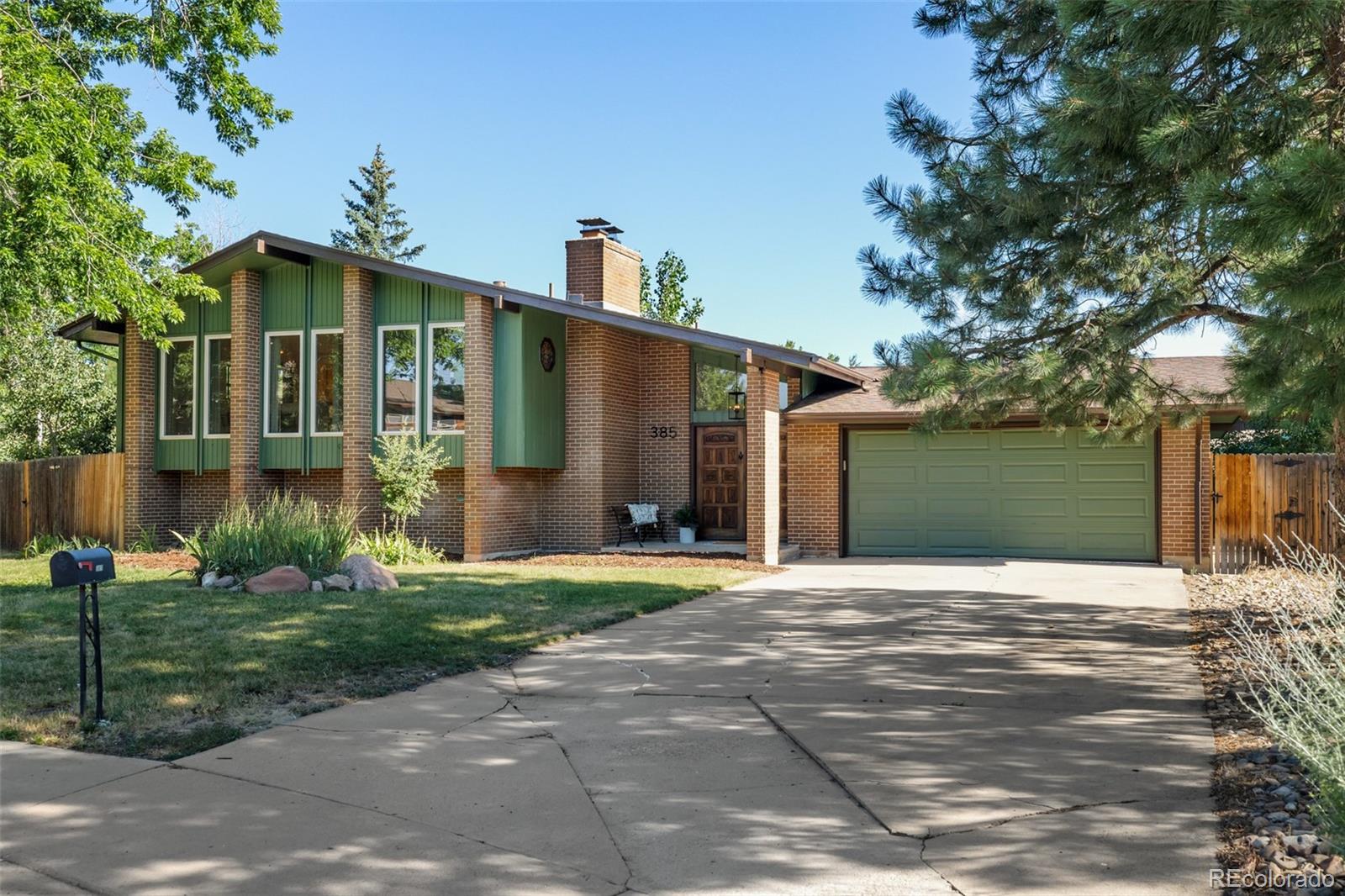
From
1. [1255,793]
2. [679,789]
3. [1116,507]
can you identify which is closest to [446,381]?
[1116,507]

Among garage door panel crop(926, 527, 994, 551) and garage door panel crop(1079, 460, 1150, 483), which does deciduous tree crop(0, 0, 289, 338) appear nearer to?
garage door panel crop(926, 527, 994, 551)

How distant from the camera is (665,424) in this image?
18.1 metres

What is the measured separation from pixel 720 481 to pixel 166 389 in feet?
33.7

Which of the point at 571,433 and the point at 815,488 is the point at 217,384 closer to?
the point at 571,433

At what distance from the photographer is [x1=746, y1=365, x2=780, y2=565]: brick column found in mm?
15250

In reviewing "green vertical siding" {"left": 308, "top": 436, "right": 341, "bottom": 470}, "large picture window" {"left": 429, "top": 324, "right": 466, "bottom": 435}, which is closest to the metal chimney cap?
"large picture window" {"left": 429, "top": 324, "right": 466, "bottom": 435}

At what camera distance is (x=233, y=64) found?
18.9 meters

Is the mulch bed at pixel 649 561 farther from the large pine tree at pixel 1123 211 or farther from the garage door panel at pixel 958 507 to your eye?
the large pine tree at pixel 1123 211

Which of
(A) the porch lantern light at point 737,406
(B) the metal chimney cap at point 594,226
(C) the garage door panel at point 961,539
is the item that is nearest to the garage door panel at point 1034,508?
(C) the garage door panel at point 961,539

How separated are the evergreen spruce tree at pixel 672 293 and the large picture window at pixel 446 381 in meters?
17.9

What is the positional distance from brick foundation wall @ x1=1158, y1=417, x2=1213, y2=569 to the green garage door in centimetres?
30

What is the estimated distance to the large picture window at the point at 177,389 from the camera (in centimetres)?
1814

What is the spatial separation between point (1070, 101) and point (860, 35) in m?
8.40

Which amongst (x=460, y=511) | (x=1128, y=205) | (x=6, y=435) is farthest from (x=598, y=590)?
(x=6, y=435)
